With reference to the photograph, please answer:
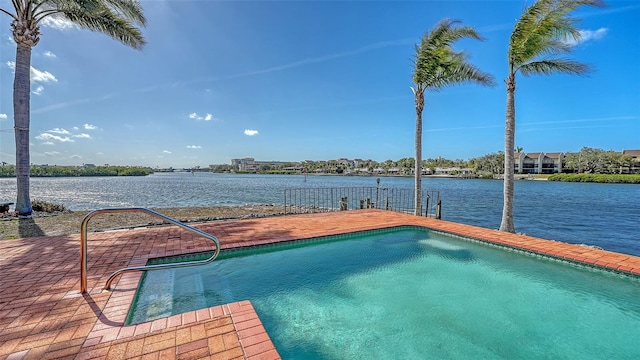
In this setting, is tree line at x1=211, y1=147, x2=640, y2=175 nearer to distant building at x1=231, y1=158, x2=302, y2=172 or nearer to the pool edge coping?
distant building at x1=231, y1=158, x2=302, y2=172

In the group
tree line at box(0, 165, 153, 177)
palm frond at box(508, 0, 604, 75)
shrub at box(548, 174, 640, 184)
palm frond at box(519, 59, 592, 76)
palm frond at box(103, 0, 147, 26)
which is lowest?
shrub at box(548, 174, 640, 184)

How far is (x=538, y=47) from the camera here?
21.6ft

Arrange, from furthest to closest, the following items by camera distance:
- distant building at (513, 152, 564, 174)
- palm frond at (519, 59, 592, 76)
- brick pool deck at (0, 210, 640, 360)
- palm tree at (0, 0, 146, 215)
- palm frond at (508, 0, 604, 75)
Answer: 1. distant building at (513, 152, 564, 174)
2. palm tree at (0, 0, 146, 215)
3. palm frond at (519, 59, 592, 76)
4. palm frond at (508, 0, 604, 75)
5. brick pool deck at (0, 210, 640, 360)

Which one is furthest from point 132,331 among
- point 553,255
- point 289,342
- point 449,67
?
point 449,67

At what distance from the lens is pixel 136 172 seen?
9812 centimetres

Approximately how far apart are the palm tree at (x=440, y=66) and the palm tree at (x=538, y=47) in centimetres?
187

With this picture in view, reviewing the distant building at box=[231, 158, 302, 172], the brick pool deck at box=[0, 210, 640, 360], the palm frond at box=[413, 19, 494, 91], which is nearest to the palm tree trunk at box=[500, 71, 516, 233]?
the brick pool deck at box=[0, 210, 640, 360]

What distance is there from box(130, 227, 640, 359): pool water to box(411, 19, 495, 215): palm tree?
521cm

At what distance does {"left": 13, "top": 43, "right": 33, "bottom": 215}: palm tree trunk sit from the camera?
26.0 feet

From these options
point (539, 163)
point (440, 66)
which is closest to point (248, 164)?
point (539, 163)

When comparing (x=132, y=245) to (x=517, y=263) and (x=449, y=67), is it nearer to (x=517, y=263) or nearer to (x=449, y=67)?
(x=517, y=263)

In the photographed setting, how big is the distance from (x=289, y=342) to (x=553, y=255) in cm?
469

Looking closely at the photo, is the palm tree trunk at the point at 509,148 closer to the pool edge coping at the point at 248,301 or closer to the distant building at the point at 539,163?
the pool edge coping at the point at 248,301

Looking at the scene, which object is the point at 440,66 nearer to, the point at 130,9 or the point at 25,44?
→ the point at 130,9
